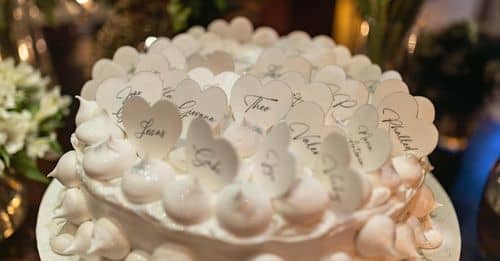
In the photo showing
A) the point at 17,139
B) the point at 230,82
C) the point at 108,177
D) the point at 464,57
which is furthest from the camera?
the point at 464,57

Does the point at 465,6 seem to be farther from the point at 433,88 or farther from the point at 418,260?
the point at 418,260

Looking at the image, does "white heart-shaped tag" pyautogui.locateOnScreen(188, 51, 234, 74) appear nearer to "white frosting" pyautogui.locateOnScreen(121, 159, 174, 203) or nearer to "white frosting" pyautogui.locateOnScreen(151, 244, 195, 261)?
"white frosting" pyautogui.locateOnScreen(121, 159, 174, 203)

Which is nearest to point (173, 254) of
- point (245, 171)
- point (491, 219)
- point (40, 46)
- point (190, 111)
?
point (245, 171)

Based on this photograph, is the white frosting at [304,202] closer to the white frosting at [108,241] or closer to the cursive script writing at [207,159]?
the cursive script writing at [207,159]

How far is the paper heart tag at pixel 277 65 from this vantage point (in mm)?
1475

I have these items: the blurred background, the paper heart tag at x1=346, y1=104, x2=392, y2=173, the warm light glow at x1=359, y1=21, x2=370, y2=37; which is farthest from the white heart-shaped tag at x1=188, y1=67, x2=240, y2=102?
the warm light glow at x1=359, y1=21, x2=370, y2=37

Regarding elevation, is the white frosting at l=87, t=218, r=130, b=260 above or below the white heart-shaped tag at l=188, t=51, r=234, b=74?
below

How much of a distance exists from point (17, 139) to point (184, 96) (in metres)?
0.52

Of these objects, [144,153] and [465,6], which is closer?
[144,153]

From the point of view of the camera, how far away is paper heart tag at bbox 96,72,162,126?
1273mm

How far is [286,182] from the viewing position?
102 centimetres

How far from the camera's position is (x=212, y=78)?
1381 millimetres

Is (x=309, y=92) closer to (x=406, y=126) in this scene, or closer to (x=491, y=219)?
(x=406, y=126)

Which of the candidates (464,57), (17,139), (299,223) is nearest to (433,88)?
(464,57)
